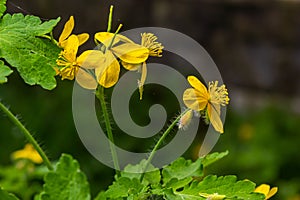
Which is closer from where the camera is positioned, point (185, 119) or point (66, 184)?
point (185, 119)

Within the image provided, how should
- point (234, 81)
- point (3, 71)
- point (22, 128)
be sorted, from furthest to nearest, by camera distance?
point (234, 81) < point (22, 128) < point (3, 71)

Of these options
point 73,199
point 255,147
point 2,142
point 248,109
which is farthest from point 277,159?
point 73,199

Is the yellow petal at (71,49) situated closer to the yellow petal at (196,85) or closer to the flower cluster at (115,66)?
the flower cluster at (115,66)

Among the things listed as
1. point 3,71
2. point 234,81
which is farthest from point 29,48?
point 234,81

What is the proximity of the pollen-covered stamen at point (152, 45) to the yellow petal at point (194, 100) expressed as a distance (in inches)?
2.7

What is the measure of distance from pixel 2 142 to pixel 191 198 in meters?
2.73

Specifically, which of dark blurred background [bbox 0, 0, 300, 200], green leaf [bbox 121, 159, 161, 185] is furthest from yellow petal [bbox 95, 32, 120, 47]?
dark blurred background [bbox 0, 0, 300, 200]

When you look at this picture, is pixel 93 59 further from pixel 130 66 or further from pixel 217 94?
pixel 217 94

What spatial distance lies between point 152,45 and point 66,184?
0.31m

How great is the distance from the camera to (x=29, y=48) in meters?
0.94

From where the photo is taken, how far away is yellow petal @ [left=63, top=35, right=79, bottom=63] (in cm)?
95

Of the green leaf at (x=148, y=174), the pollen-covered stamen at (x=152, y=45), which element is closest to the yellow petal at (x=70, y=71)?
the pollen-covered stamen at (x=152, y=45)

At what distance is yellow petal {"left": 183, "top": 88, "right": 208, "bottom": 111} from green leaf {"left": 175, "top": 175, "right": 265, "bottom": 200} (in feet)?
0.34

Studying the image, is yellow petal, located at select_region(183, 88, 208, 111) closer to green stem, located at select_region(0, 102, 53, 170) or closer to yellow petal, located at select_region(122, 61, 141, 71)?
yellow petal, located at select_region(122, 61, 141, 71)
